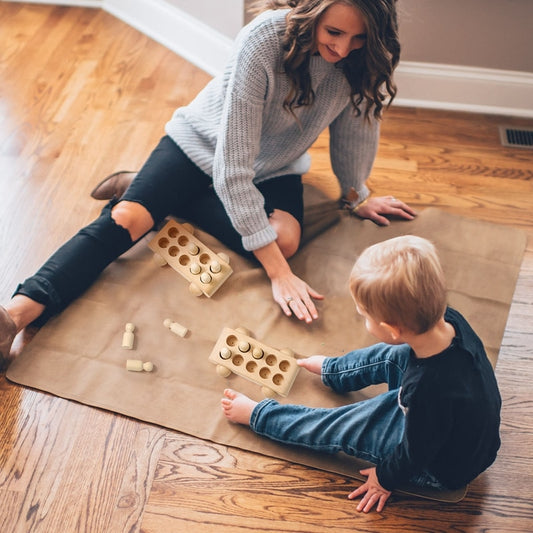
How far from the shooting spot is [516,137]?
1.89m

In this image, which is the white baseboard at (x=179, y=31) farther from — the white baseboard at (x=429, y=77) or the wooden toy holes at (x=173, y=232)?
the wooden toy holes at (x=173, y=232)

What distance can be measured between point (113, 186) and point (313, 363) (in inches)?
29.1

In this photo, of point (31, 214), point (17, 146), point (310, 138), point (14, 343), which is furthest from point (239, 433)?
point (17, 146)

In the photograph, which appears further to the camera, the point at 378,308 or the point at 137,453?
the point at 137,453

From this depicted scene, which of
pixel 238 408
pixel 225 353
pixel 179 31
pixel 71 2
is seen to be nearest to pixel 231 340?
pixel 225 353

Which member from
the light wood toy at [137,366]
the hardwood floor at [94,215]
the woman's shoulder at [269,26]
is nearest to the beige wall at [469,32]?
the hardwood floor at [94,215]

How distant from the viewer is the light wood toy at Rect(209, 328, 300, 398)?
1.25 meters

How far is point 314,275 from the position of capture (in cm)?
145

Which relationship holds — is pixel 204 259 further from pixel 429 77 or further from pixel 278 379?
pixel 429 77

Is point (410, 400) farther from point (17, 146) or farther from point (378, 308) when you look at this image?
point (17, 146)

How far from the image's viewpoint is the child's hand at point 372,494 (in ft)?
3.58

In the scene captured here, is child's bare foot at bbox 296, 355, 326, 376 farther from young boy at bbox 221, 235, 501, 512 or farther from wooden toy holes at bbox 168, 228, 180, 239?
wooden toy holes at bbox 168, 228, 180, 239

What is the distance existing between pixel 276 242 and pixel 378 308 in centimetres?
54

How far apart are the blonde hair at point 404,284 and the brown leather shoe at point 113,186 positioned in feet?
2.87
